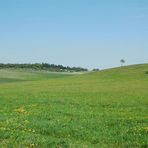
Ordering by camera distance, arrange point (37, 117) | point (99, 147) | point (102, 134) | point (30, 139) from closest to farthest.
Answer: point (99, 147), point (30, 139), point (102, 134), point (37, 117)

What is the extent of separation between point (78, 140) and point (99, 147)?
1.35 metres

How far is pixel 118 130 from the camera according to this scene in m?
17.1

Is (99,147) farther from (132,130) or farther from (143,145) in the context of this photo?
(132,130)

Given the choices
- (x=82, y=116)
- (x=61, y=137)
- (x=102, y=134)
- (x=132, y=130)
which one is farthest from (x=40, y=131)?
(x=82, y=116)

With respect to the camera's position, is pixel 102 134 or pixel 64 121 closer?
pixel 102 134

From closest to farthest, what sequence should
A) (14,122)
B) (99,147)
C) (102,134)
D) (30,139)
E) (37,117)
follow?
1. (99,147)
2. (30,139)
3. (102,134)
4. (14,122)
5. (37,117)

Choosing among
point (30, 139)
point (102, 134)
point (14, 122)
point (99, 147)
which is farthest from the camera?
point (14, 122)

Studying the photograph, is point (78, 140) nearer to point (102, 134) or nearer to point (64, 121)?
point (102, 134)

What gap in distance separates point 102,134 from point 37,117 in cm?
634

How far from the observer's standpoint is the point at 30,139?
49.0ft

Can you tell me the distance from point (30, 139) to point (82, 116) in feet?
25.6

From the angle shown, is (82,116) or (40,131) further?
(82,116)

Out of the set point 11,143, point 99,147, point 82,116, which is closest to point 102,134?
point 99,147

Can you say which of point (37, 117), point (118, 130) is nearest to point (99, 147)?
point (118, 130)
